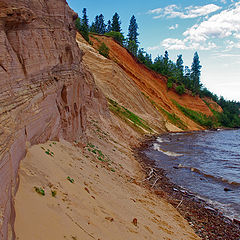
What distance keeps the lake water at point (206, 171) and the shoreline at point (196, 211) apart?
2.15 feet

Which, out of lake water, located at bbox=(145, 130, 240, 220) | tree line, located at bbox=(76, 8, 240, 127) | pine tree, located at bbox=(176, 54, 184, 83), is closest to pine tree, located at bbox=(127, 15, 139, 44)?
tree line, located at bbox=(76, 8, 240, 127)

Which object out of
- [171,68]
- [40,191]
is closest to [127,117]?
[40,191]

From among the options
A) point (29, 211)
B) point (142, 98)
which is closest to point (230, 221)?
point (29, 211)

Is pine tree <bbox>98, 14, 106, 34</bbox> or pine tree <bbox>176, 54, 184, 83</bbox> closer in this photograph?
pine tree <bbox>176, 54, 184, 83</bbox>

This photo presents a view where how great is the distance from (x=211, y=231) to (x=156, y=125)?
28223 mm

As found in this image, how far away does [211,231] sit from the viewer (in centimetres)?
841

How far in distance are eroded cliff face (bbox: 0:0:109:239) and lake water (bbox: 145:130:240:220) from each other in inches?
299

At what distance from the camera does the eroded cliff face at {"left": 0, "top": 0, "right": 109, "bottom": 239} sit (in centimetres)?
403

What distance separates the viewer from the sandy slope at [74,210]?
12.2 ft

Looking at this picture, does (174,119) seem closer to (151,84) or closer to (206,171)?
(151,84)

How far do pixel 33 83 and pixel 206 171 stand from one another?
13974 millimetres

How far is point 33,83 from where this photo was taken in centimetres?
647

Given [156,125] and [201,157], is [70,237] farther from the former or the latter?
[156,125]

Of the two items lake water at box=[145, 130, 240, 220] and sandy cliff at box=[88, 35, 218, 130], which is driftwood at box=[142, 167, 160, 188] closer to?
lake water at box=[145, 130, 240, 220]
